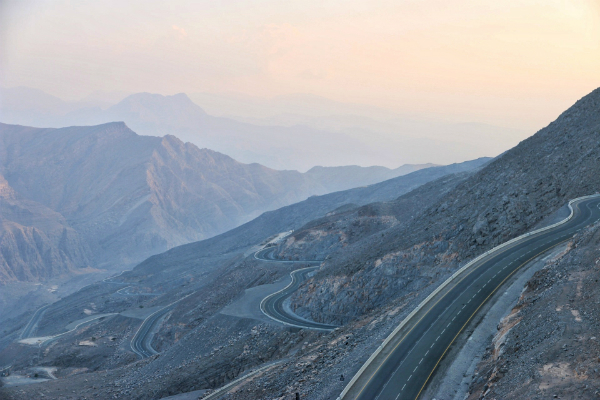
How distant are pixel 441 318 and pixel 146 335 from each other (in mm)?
66824

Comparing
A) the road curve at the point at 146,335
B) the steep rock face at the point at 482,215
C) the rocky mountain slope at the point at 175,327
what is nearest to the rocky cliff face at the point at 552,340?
the steep rock face at the point at 482,215

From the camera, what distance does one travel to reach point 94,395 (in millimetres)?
50125

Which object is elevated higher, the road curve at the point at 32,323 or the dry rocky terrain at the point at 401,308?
the road curve at the point at 32,323

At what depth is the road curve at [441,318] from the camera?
2868 centimetres

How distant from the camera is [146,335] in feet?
282

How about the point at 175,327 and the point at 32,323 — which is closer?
the point at 175,327

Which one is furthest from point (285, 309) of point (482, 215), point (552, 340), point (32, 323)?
point (32, 323)

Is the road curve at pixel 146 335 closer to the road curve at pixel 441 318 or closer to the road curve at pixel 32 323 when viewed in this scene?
the road curve at pixel 32 323

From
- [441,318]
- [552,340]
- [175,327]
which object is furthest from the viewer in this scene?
[175,327]

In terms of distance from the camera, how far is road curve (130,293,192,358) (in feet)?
257

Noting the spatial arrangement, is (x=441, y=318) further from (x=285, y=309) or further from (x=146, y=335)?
(x=146, y=335)

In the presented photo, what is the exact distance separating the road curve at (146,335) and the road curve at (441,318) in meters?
55.7

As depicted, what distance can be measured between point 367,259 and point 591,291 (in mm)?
39176

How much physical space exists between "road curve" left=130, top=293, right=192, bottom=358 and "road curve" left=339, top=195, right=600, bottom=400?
183 feet
